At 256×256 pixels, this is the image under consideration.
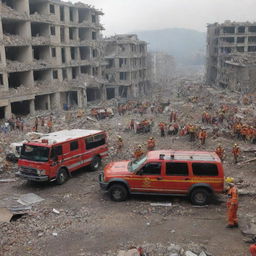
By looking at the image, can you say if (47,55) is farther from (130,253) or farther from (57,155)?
(130,253)

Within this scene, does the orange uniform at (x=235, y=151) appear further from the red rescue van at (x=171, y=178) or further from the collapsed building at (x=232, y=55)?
the collapsed building at (x=232, y=55)

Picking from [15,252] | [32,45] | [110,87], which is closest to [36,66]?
[32,45]

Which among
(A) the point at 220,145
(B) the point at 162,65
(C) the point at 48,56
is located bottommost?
(A) the point at 220,145

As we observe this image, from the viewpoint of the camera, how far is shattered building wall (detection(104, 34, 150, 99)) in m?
57.3

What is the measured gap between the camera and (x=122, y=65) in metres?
57.8

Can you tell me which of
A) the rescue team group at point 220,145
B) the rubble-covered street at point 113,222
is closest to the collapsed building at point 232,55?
the rescue team group at point 220,145

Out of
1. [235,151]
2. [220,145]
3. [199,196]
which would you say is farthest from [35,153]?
[235,151]

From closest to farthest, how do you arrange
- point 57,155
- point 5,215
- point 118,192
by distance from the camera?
point 5,215, point 118,192, point 57,155

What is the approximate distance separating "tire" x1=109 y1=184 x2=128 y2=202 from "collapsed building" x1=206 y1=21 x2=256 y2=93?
142ft

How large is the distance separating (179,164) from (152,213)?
2196 mm

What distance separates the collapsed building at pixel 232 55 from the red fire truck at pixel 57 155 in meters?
40.6

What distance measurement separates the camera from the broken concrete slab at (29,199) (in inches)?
552

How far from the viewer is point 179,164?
13.2 meters

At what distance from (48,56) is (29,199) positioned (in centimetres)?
3094
